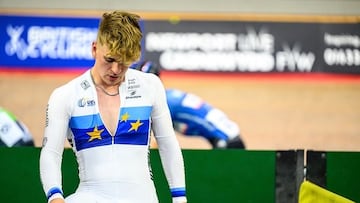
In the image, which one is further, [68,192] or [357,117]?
[357,117]

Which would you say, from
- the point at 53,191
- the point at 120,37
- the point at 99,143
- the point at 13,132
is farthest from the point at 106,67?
the point at 13,132

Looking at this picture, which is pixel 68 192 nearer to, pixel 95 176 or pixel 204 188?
pixel 204 188

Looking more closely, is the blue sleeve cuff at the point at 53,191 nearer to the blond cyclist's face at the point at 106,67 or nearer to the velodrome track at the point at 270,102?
the blond cyclist's face at the point at 106,67

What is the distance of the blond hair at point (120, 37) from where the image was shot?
2.78 meters

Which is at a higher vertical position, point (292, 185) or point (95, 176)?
point (95, 176)

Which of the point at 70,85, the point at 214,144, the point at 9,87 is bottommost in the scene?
the point at 214,144

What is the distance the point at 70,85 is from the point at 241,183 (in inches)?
66.1

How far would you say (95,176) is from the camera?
2949mm

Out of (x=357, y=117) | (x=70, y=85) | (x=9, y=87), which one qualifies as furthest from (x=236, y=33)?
(x=70, y=85)

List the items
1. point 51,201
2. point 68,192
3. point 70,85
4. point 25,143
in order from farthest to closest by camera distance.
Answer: point 25,143, point 68,192, point 70,85, point 51,201

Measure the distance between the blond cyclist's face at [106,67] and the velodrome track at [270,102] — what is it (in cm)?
362

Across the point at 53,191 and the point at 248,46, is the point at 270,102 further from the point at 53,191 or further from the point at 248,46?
the point at 53,191

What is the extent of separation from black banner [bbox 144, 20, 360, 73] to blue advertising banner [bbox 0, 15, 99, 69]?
519 millimetres

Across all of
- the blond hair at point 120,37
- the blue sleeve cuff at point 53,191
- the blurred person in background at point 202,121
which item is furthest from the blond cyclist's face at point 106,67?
the blurred person in background at point 202,121
